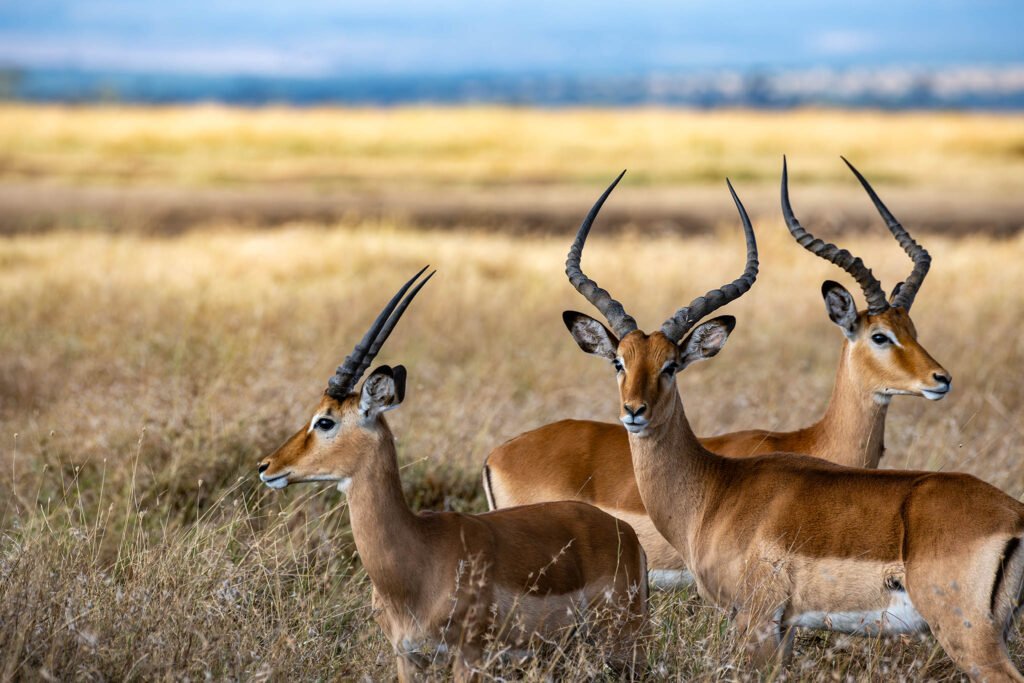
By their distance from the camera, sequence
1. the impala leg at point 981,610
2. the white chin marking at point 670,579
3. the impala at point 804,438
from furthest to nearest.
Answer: the impala at point 804,438 → the white chin marking at point 670,579 → the impala leg at point 981,610

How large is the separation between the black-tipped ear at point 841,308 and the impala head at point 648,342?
738 mm

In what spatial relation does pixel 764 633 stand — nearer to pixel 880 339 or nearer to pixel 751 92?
pixel 880 339

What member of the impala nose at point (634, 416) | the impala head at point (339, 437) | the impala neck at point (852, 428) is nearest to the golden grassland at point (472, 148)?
the impala neck at point (852, 428)

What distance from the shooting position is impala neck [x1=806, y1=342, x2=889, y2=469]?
19.4ft

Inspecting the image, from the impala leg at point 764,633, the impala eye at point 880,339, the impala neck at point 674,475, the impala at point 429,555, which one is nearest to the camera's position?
the impala at point 429,555

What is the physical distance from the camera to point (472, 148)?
35.8 meters

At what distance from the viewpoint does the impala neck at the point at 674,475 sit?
5047mm

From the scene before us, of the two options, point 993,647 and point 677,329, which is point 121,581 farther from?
point 993,647

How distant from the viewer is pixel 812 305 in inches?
499

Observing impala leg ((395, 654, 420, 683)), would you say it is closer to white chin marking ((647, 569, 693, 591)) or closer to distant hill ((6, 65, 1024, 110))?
white chin marking ((647, 569, 693, 591))

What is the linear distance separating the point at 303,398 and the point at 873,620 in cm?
425

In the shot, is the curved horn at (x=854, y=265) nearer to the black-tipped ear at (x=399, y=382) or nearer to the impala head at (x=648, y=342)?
the impala head at (x=648, y=342)

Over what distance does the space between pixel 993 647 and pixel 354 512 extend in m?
2.07

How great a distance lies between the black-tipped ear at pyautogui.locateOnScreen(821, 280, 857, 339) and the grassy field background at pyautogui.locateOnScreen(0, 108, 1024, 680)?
142 centimetres
